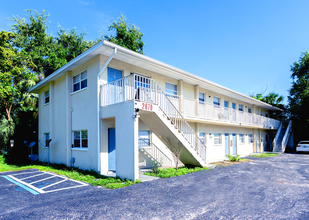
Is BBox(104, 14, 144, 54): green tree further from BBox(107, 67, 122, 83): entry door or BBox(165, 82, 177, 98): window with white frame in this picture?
BBox(107, 67, 122, 83): entry door

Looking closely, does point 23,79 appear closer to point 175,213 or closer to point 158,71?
point 158,71

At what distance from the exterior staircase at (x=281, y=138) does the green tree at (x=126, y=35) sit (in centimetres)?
1993

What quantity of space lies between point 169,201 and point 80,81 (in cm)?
840

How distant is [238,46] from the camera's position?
56.9ft

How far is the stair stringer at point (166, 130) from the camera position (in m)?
9.09

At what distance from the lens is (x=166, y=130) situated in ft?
31.7

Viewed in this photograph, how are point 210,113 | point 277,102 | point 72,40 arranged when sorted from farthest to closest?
1. point 277,102
2. point 72,40
3. point 210,113

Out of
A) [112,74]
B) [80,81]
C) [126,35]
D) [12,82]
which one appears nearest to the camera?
[112,74]

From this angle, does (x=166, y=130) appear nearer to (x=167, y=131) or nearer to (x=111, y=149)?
(x=167, y=131)

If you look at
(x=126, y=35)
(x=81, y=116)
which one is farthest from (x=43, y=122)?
(x=126, y=35)

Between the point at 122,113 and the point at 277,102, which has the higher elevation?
the point at 277,102

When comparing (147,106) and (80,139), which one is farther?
(80,139)

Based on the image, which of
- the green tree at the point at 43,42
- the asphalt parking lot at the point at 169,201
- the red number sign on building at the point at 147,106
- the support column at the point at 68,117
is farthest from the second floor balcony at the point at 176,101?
the green tree at the point at 43,42

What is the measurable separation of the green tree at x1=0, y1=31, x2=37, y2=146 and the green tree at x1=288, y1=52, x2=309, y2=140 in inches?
1132
